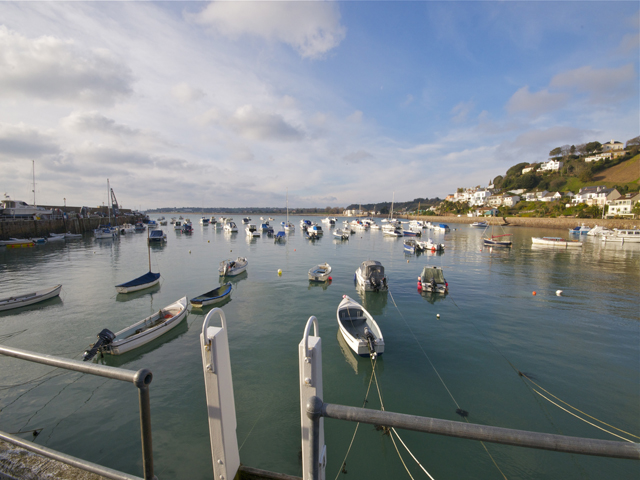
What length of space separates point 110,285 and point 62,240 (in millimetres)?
52901

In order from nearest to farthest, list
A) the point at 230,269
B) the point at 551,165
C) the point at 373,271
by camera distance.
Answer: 1. the point at 373,271
2. the point at 230,269
3. the point at 551,165

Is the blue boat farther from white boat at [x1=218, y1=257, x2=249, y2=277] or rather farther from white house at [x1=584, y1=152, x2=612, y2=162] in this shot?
white house at [x1=584, y1=152, x2=612, y2=162]

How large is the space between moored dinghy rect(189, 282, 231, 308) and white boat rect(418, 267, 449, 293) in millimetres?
18628

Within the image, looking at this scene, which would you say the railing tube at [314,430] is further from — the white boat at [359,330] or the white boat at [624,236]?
the white boat at [624,236]

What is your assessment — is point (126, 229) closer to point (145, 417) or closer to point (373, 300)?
point (373, 300)

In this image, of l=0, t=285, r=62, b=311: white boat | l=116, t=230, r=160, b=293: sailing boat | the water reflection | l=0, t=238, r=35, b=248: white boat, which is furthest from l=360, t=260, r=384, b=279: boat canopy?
l=0, t=238, r=35, b=248: white boat

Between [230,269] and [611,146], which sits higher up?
[611,146]

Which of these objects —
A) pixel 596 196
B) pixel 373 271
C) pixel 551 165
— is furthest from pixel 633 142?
pixel 373 271

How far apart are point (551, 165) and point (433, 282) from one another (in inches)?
8451

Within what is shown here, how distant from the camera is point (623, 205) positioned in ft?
344

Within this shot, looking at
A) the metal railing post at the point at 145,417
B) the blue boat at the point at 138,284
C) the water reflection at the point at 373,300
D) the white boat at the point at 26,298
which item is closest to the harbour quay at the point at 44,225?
the white boat at the point at 26,298

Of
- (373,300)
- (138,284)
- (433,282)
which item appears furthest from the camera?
(138,284)

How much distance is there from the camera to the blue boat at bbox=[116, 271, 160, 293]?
26.9 meters

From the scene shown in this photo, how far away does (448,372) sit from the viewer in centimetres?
1468
